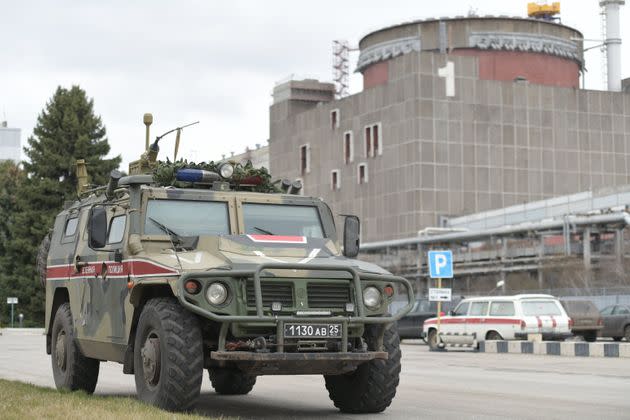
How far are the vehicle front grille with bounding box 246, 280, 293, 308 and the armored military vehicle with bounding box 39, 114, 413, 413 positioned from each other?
12mm

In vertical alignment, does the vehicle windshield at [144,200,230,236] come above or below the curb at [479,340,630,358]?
above

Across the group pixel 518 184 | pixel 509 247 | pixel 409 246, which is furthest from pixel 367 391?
pixel 518 184

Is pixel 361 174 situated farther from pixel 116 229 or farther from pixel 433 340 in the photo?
pixel 116 229

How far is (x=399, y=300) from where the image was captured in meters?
54.5

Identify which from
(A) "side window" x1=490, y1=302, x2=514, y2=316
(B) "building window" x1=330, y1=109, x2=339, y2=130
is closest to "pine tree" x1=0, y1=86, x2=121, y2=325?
(B) "building window" x1=330, y1=109, x2=339, y2=130

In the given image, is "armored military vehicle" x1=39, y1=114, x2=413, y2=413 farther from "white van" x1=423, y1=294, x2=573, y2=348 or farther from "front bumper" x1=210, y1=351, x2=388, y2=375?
"white van" x1=423, y1=294, x2=573, y2=348

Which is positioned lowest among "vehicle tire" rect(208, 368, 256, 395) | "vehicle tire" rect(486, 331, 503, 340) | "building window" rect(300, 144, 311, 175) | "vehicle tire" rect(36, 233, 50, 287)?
"vehicle tire" rect(486, 331, 503, 340)

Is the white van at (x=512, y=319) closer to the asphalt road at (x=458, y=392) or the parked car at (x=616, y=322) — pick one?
the parked car at (x=616, y=322)

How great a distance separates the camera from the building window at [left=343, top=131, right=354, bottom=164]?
10194 cm

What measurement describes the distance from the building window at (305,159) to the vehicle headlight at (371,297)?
97228mm

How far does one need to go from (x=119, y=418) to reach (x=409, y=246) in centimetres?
8022

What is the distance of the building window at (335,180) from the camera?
104938 millimetres

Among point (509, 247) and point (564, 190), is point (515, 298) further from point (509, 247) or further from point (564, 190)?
point (564, 190)

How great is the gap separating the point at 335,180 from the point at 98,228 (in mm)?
92850
